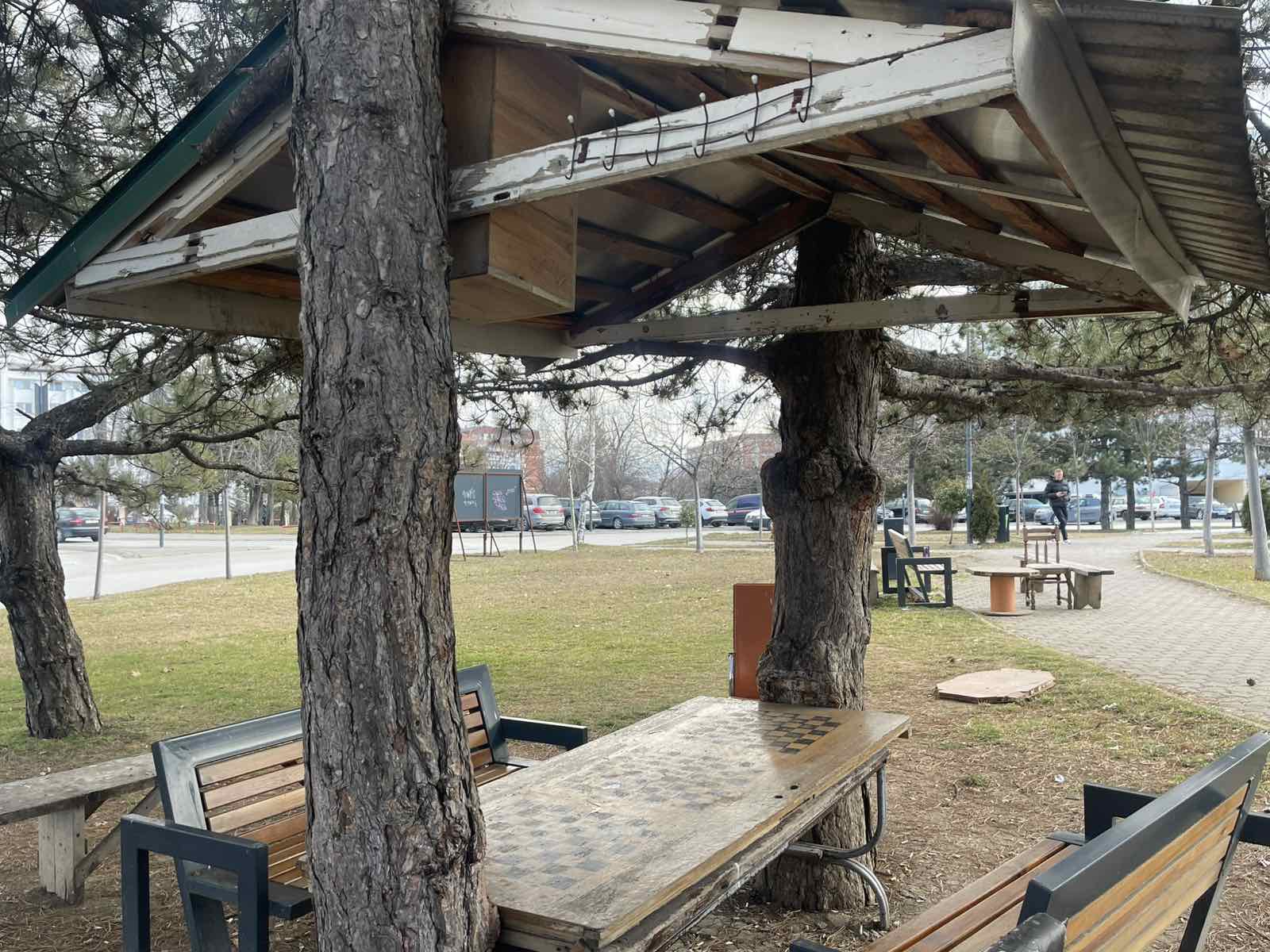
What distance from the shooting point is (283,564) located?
24172 mm

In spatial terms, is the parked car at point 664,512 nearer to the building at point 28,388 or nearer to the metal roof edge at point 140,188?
the building at point 28,388

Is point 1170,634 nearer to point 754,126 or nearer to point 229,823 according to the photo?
point 229,823

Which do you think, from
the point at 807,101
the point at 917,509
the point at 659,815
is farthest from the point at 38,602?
the point at 917,509

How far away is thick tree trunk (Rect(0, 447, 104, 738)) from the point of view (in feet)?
23.1

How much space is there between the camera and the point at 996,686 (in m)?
8.51

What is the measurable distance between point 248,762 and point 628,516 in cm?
3860

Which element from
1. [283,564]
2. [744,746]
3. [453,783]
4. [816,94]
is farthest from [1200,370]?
[283,564]

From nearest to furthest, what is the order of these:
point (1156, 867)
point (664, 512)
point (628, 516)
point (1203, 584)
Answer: point (1156, 867) → point (1203, 584) → point (628, 516) → point (664, 512)

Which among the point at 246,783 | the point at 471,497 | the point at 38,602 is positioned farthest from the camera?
the point at 471,497

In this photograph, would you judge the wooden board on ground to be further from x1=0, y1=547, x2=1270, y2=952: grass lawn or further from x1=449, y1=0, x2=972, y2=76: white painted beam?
x1=449, y1=0, x2=972, y2=76: white painted beam

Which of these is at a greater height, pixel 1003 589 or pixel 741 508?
pixel 741 508

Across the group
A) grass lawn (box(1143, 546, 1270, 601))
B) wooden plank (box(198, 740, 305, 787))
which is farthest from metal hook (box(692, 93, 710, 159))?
grass lawn (box(1143, 546, 1270, 601))

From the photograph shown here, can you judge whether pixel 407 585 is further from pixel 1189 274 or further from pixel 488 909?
pixel 1189 274

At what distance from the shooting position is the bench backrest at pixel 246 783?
10.3 ft
